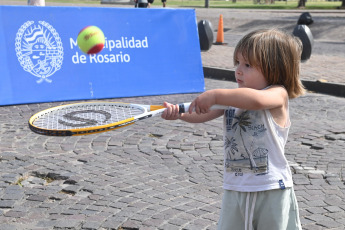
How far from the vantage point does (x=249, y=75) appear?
Answer: 2641 millimetres

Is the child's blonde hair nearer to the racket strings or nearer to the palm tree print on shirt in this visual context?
the palm tree print on shirt

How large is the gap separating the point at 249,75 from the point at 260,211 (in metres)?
0.63

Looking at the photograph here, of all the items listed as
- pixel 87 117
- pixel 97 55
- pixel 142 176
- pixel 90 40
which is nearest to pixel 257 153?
pixel 87 117

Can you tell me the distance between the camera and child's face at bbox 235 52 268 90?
263cm

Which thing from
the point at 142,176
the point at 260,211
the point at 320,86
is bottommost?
the point at 320,86

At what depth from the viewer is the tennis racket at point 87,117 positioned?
319cm

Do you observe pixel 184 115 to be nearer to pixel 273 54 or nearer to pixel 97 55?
pixel 273 54

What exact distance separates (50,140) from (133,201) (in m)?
2.03

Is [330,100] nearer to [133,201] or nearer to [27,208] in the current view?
[133,201]

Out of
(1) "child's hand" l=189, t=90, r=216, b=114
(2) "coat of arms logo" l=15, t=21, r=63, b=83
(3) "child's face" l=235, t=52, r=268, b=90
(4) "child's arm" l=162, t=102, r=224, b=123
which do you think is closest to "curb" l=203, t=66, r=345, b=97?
(2) "coat of arms logo" l=15, t=21, r=63, b=83

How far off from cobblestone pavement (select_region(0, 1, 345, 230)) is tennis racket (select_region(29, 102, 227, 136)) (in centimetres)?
73

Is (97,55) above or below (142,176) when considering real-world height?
above

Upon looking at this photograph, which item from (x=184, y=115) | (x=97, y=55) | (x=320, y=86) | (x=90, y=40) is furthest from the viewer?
(x=320, y=86)

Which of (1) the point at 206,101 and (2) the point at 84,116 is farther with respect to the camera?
(2) the point at 84,116
